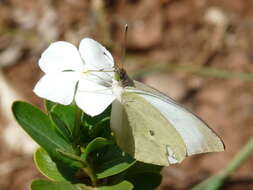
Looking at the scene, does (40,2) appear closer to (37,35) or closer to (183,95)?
(37,35)

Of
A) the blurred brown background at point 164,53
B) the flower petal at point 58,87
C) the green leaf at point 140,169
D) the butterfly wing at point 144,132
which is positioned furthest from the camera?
the blurred brown background at point 164,53

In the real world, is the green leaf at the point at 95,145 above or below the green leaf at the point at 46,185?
above

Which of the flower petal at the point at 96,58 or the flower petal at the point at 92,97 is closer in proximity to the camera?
the flower petal at the point at 92,97

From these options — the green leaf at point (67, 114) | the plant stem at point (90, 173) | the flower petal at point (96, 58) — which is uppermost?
the flower petal at point (96, 58)

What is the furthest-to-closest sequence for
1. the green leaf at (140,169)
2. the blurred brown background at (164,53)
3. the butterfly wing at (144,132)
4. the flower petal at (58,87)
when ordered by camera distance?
the blurred brown background at (164,53), the green leaf at (140,169), the butterfly wing at (144,132), the flower petal at (58,87)

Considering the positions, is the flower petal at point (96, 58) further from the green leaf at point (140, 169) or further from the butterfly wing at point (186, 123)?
the green leaf at point (140, 169)

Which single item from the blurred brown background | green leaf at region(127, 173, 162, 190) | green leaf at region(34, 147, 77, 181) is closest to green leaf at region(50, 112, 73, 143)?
green leaf at region(34, 147, 77, 181)

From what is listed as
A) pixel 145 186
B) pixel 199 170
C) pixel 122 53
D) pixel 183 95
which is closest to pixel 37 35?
pixel 122 53

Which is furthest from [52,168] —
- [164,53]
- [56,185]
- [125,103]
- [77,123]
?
[164,53]

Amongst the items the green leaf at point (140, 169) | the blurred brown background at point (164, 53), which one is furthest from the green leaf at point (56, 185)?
the blurred brown background at point (164, 53)
